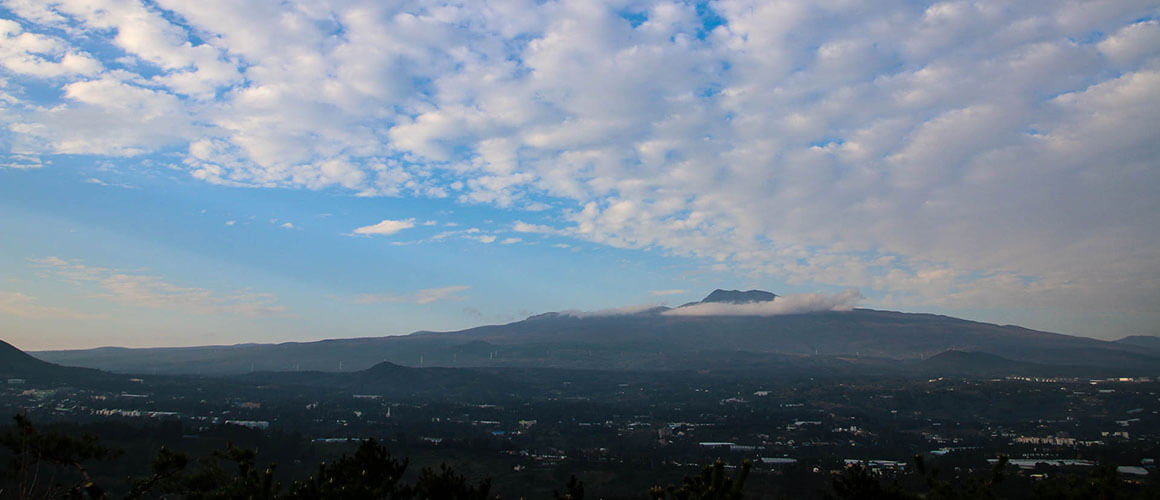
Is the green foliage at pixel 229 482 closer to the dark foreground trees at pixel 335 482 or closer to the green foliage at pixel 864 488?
the dark foreground trees at pixel 335 482

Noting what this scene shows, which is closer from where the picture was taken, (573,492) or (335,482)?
(573,492)

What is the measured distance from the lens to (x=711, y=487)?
67.2ft

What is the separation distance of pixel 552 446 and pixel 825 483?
83.0 m

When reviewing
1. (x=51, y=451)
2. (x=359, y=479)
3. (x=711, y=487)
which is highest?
(x=51, y=451)

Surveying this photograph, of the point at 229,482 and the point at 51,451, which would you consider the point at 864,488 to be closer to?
the point at 229,482

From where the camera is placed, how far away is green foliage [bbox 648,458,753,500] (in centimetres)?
1962

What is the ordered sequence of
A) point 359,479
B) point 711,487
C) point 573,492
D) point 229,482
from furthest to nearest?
point 229,482
point 359,479
point 573,492
point 711,487

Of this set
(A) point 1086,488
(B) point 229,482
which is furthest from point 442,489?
(A) point 1086,488

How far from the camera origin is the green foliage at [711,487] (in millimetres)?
19625

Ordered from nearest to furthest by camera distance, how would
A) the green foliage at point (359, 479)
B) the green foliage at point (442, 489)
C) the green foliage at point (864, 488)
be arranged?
the green foliage at point (359, 479) < the green foliage at point (864, 488) < the green foliage at point (442, 489)

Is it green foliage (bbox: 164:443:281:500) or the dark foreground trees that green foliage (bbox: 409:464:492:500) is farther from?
green foliage (bbox: 164:443:281:500)

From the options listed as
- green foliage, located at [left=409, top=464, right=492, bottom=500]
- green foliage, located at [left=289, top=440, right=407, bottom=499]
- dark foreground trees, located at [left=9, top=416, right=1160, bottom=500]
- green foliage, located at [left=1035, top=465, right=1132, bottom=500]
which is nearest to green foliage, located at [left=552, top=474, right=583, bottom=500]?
dark foreground trees, located at [left=9, top=416, right=1160, bottom=500]

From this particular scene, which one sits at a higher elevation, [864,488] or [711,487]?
[711,487]

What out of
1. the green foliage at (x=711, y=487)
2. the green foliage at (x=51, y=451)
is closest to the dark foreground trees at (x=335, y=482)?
the green foliage at (x=51, y=451)
